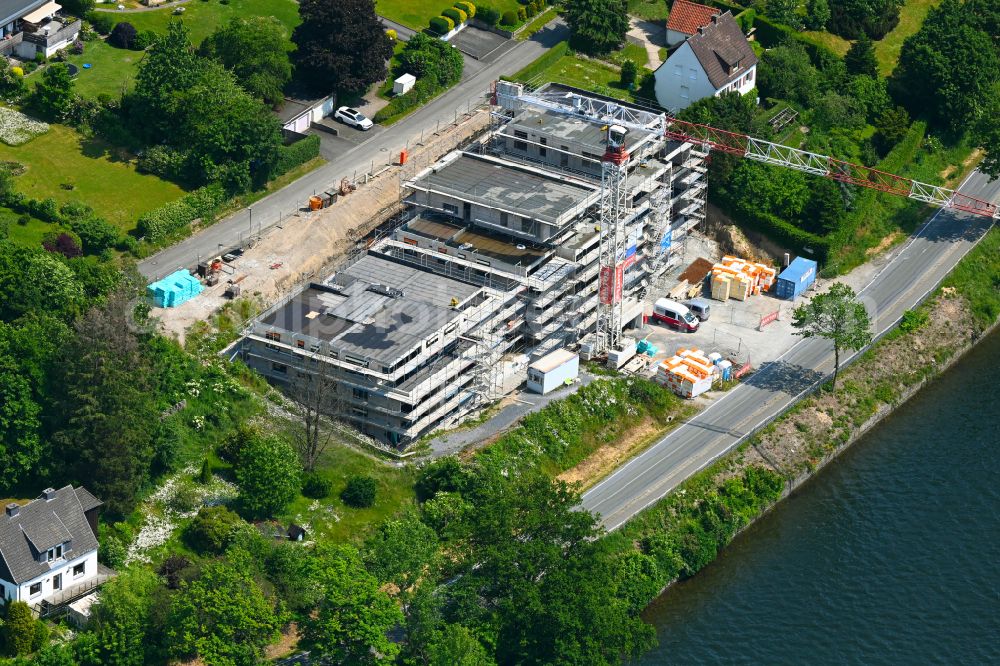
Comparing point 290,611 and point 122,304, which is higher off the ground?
point 122,304

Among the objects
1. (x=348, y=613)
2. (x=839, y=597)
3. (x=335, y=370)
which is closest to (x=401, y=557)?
(x=348, y=613)

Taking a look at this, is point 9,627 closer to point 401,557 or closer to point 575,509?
point 401,557

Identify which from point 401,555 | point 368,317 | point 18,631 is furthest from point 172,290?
point 18,631

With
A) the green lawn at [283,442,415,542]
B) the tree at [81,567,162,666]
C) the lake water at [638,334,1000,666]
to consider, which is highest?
the tree at [81,567,162,666]

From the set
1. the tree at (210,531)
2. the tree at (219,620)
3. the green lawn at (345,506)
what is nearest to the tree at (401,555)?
the green lawn at (345,506)

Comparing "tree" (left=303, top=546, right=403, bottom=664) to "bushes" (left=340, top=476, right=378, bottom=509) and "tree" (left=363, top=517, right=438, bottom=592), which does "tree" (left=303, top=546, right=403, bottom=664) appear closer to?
"tree" (left=363, top=517, right=438, bottom=592)

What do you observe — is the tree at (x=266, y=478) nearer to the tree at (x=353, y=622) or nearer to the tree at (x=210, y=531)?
the tree at (x=210, y=531)

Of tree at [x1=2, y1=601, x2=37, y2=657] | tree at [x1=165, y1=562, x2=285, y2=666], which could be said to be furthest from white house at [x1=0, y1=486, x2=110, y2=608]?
tree at [x1=165, y1=562, x2=285, y2=666]
